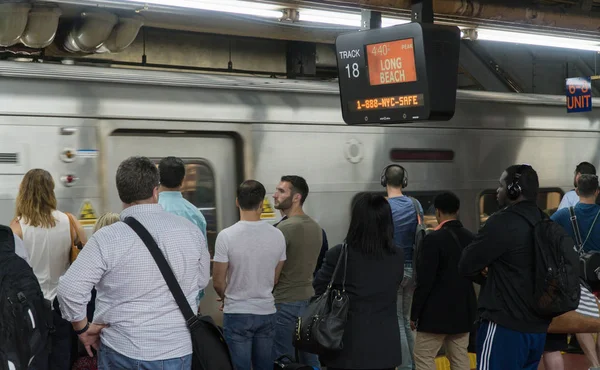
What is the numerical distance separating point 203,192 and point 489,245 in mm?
2533

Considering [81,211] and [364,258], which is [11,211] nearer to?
[81,211]

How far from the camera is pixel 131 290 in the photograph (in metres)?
4.11

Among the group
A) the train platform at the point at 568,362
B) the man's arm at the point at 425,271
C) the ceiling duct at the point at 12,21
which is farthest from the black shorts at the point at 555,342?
the ceiling duct at the point at 12,21

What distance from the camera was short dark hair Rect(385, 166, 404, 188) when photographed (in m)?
7.34

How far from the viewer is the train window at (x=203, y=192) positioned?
691cm

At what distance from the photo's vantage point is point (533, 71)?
15383 millimetres

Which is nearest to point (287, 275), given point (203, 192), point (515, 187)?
point (203, 192)

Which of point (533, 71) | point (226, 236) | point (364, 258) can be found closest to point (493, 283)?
point (364, 258)

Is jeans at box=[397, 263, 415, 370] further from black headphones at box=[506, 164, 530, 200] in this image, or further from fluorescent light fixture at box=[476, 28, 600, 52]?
fluorescent light fixture at box=[476, 28, 600, 52]

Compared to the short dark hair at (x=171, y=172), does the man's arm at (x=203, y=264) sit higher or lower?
lower

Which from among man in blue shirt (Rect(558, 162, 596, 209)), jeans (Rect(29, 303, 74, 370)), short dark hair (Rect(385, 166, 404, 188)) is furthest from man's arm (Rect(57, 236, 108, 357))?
man in blue shirt (Rect(558, 162, 596, 209))

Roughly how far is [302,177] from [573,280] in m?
2.55

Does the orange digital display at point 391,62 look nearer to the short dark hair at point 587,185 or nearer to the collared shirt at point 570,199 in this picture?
the short dark hair at point 587,185

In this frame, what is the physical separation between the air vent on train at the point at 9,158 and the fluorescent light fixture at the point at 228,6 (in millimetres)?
1289
